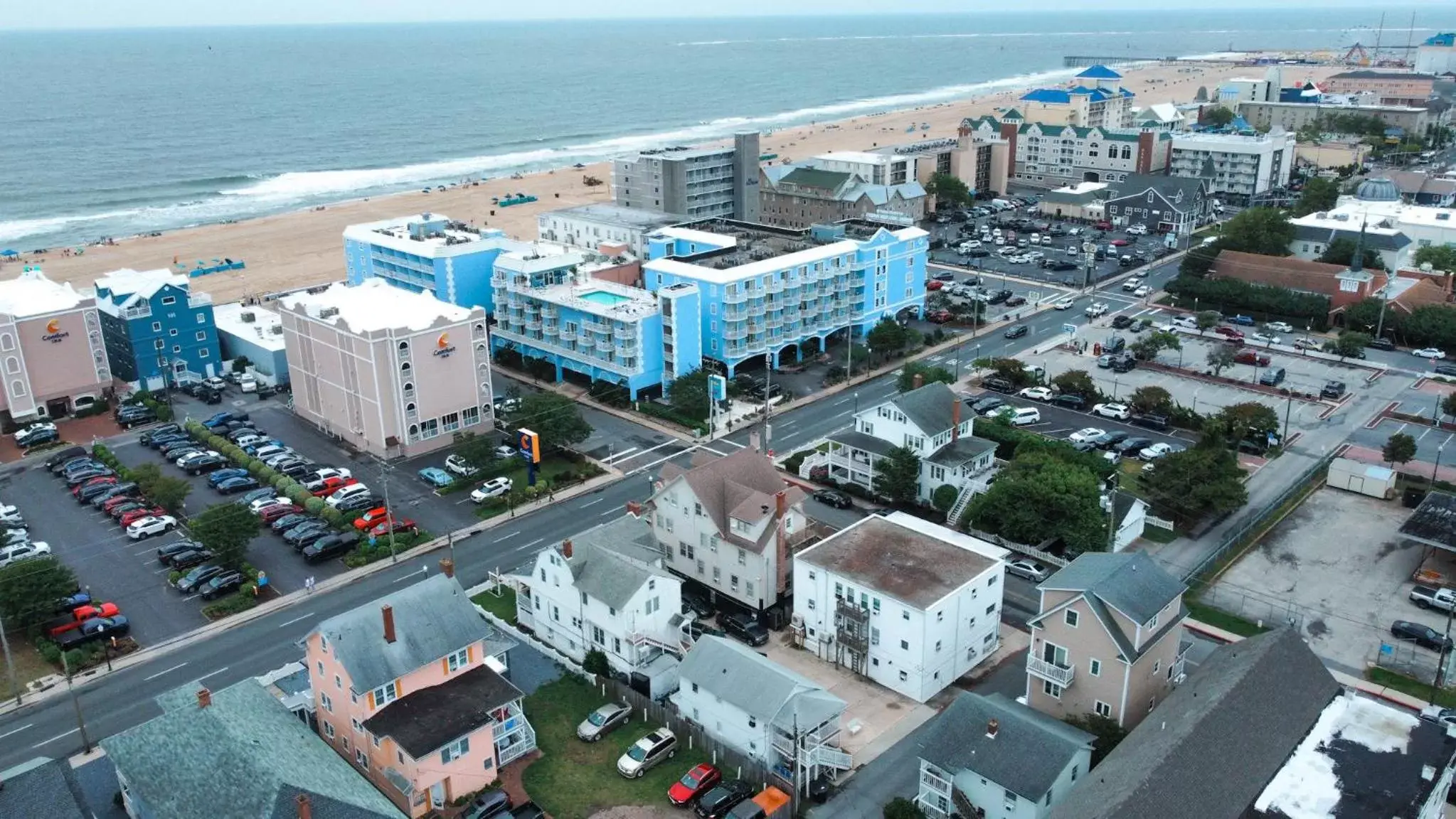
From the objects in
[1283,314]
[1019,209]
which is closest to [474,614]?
[1283,314]

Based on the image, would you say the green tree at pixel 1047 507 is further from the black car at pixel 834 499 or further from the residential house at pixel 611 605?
the residential house at pixel 611 605

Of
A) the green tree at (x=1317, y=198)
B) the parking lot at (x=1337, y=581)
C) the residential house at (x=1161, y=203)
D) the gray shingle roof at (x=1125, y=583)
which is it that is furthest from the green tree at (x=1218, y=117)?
the gray shingle roof at (x=1125, y=583)

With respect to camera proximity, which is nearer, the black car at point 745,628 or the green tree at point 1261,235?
the black car at point 745,628

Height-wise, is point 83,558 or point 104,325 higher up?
point 104,325

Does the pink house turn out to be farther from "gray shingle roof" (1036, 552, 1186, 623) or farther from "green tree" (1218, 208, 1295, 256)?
"green tree" (1218, 208, 1295, 256)

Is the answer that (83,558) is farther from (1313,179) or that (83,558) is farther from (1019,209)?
(1313,179)

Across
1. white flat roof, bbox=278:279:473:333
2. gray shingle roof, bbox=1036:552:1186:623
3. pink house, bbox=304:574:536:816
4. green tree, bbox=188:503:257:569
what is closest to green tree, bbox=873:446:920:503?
gray shingle roof, bbox=1036:552:1186:623
